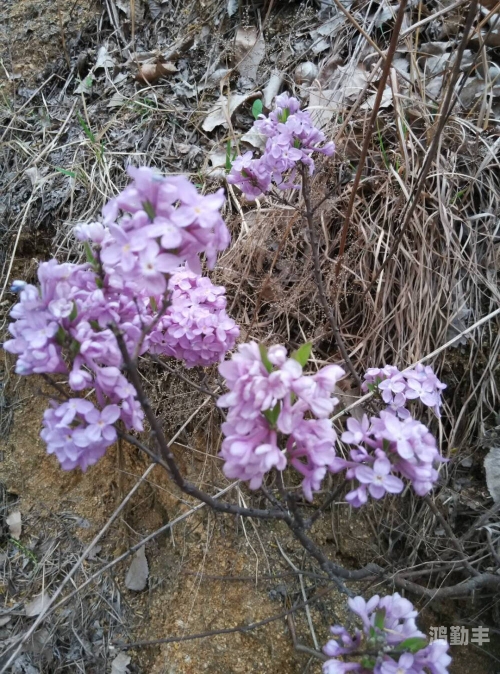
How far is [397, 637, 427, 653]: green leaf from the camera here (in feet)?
3.77

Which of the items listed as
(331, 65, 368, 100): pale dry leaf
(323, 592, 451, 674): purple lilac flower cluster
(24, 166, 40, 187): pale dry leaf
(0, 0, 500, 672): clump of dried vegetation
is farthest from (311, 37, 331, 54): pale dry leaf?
(323, 592, 451, 674): purple lilac flower cluster

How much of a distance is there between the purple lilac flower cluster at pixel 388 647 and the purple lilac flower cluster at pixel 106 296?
783mm

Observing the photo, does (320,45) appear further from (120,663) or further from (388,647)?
(120,663)

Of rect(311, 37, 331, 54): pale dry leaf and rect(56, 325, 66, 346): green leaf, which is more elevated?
rect(311, 37, 331, 54): pale dry leaf

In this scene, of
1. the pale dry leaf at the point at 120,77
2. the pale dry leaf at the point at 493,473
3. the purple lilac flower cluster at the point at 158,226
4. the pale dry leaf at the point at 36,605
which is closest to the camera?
the purple lilac flower cluster at the point at 158,226

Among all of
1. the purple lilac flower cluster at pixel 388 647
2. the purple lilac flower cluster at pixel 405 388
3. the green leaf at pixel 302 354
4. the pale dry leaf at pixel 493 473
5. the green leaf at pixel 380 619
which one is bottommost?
the pale dry leaf at pixel 493 473

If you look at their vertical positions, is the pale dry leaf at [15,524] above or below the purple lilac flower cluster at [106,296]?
below

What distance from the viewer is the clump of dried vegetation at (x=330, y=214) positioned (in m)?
2.01

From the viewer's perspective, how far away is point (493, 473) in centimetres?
192

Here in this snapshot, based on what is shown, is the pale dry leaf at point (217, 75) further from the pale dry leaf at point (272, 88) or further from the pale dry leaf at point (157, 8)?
the pale dry leaf at point (157, 8)

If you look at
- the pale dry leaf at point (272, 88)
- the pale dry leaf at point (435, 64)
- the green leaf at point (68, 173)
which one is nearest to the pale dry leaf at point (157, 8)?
the pale dry leaf at point (272, 88)

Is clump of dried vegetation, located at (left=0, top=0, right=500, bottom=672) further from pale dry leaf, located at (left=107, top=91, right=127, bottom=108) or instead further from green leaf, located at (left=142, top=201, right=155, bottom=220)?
green leaf, located at (left=142, top=201, right=155, bottom=220)

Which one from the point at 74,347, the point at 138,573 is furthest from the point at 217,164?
the point at 138,573

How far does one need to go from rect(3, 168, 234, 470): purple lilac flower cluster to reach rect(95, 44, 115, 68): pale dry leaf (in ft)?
8.33
